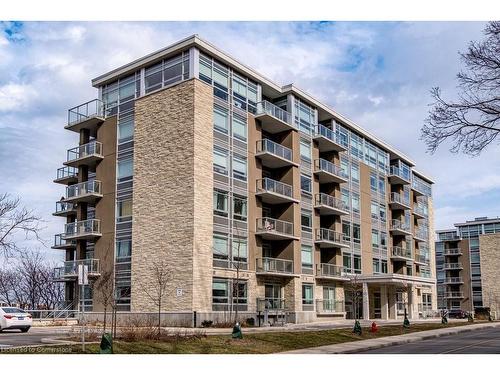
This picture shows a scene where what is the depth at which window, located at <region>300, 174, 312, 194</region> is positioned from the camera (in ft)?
172

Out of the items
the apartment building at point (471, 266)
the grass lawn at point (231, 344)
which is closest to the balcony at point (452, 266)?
the apartment building at point (471, 266)

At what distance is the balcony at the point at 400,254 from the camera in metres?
70.8

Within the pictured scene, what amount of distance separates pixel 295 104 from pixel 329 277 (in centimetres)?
1498

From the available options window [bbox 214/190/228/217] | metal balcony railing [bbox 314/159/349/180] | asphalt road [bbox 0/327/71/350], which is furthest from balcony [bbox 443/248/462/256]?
Result: asphalt road [bbox 0/327/71/350]

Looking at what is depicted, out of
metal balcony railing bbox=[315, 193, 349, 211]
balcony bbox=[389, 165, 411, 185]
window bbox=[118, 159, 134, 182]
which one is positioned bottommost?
metal balcony railing bbox=[315, 193, 349, 211]

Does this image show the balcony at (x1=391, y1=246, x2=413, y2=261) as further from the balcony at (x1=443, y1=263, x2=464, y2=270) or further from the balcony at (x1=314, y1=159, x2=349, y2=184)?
the balcony at (x1=443, y1=263, x2=464, y2=270)

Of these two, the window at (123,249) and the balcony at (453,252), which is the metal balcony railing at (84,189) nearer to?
the window at (123,249)

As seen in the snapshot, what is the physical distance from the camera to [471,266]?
108 meters

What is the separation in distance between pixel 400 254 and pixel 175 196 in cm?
3906

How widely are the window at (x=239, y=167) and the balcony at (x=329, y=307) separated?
555 inches

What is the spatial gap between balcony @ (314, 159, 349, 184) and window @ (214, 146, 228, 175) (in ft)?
42.0

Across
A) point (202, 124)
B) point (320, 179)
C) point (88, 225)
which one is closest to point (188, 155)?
point (202, 124)

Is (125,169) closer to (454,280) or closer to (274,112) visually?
(274,112)

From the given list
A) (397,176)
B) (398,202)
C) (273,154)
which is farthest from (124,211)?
(397,176)
